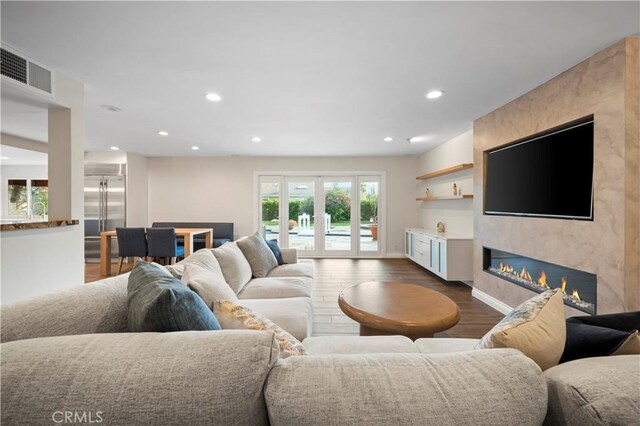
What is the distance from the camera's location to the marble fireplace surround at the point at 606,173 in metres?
1.99

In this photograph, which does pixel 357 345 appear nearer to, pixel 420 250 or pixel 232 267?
pixel 232 267

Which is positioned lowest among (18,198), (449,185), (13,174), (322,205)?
(322,205)

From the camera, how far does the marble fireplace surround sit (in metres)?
1.99

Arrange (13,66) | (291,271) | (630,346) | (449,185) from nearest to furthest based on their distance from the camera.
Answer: (630,346) < (13,66) < (291,271) < (449,185)

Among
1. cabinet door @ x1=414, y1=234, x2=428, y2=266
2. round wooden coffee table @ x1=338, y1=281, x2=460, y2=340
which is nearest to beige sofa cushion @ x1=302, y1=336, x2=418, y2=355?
round wooden coffee table @ x1=338, y1=281, x2=460, y2=340

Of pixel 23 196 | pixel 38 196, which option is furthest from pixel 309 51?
pixel 23 196

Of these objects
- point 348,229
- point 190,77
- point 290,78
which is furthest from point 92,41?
point 348,229

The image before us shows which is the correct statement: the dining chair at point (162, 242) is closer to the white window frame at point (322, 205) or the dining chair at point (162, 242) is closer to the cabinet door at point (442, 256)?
the white window frame at point (322, 205)

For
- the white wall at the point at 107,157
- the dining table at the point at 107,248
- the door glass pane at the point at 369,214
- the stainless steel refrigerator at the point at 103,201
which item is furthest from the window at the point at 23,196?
the door glass pane at the point at 369,214

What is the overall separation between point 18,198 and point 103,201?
3372 mm

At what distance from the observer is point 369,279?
15.9ft

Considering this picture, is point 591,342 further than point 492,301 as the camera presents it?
No

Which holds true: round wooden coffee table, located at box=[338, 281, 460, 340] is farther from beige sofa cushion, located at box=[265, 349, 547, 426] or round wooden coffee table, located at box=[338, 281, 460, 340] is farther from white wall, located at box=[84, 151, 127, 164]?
white wall, located at box=[84, 151, 127, 164]

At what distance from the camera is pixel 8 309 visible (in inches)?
37.9
